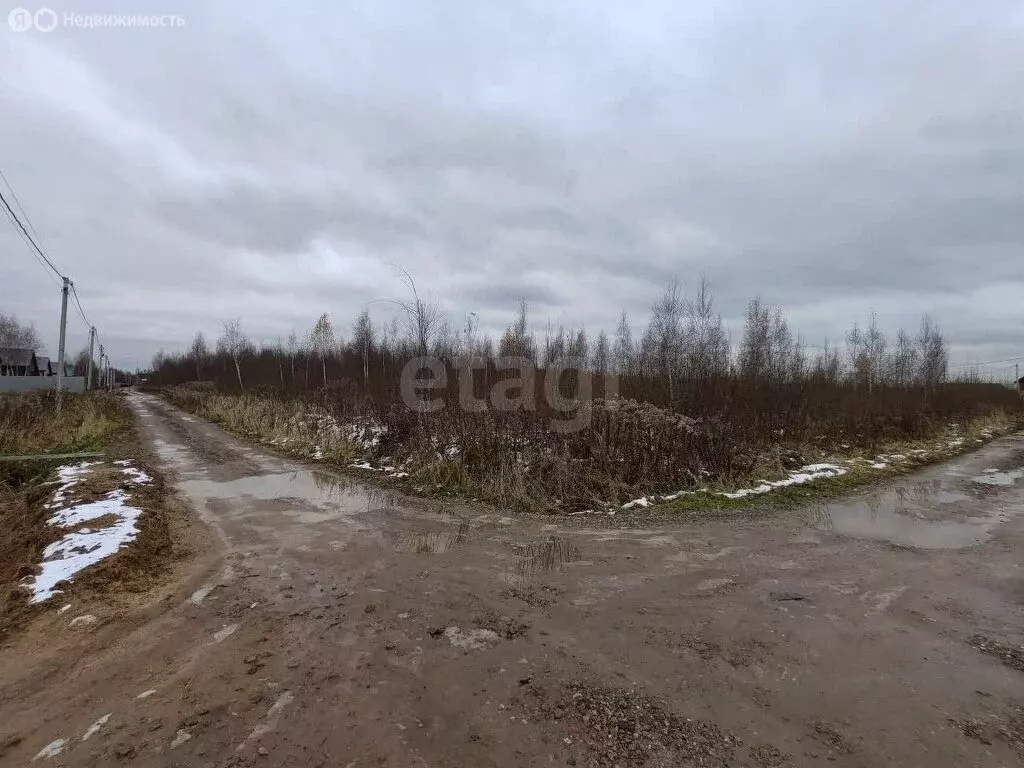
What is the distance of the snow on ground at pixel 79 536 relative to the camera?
4.63 m

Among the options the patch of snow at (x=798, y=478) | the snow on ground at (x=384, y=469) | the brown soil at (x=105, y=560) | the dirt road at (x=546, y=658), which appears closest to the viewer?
the dirt road at (x=546, y=658)

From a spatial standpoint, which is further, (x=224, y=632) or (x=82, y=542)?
(x=82, y=542)

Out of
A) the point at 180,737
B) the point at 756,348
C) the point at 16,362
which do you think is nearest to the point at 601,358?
the point at 756,348

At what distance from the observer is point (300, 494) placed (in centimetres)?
869

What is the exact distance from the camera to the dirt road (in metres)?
2.65

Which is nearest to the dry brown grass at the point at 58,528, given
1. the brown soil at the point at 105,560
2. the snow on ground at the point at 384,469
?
the brown soil at the point at 105,560

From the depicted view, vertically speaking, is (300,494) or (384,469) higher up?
(384,469)

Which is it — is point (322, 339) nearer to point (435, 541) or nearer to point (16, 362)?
point (435, 541)

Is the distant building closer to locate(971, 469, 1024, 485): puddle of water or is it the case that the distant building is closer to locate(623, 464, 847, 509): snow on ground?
locate(623, 464, 847, 509): snow on ground

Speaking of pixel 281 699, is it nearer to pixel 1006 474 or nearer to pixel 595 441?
pixel 595 441

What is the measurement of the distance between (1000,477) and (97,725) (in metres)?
15.7

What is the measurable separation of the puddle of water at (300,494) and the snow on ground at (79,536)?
1.61 meters

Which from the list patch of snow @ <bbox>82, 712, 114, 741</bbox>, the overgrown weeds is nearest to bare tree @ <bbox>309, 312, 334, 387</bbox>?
the overgrown weeds

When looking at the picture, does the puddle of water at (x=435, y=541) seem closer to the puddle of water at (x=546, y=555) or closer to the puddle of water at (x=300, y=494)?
the puddle of water at (x=546, y=555)
